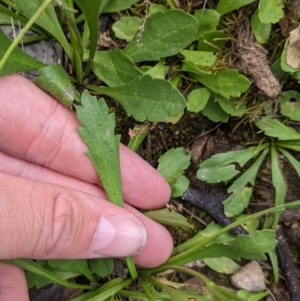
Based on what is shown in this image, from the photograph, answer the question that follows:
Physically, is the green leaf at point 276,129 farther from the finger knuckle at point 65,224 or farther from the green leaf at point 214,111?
the finger knuckle at point 65,224

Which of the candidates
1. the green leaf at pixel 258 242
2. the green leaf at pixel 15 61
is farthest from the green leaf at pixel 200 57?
the green leaf at pixel 258 242

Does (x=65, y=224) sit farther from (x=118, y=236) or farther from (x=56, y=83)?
(x=56, y=83)

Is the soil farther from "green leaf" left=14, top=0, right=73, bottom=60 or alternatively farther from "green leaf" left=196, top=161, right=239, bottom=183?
"green leaf" left=14, top=0, right=73, bottom=60

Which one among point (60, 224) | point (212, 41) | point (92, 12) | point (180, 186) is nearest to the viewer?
point (60, 224)

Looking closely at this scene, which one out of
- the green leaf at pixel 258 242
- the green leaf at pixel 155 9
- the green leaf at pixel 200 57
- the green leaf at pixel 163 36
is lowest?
the green leaf at pixel 258 242

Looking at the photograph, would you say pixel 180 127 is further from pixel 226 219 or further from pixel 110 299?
pixel 110 299

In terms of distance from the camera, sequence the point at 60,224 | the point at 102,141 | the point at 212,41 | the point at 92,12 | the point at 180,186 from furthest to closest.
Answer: the point at 180,186 < the point at 212,41 < the point at 102,141 < the point at 92,12 < the point at 60,224

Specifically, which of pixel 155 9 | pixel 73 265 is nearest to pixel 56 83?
pixel 155 9
